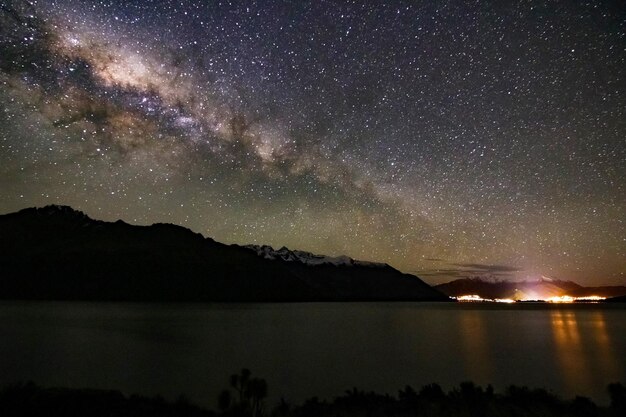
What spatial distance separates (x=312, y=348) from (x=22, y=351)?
2633 cm

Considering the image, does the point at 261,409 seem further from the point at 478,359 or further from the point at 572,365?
the point at 572,365

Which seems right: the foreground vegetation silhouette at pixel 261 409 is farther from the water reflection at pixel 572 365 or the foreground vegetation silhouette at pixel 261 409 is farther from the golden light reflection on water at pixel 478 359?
the water reflection at pixel 572 365

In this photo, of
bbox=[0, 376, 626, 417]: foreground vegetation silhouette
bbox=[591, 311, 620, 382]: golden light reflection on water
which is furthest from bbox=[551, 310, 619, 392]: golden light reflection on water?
bbox=[0, 376, 626, 417]: foreground vegetation silhouette

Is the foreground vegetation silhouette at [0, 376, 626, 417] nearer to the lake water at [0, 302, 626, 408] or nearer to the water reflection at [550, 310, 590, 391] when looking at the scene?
the lake water at [0, 302, 626, 408]

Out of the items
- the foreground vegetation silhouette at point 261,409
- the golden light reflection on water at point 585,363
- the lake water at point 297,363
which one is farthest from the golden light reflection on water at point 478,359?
the foreground vegetation silhouette at point 261,409

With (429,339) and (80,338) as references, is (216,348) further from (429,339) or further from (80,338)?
(429,339)

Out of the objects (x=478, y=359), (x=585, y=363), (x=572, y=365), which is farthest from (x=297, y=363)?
(x=585, y=363)

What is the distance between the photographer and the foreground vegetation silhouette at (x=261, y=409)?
12.4 metres

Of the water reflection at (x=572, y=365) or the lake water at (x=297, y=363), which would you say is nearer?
the lake water at (x=297, y=363)

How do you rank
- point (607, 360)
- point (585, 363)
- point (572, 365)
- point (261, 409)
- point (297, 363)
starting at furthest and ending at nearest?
point (607, 360), point (585, 363), point (572, 365), point (297, 363), point (261, 409)

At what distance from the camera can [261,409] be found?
1470 centimetres

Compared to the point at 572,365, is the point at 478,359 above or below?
above

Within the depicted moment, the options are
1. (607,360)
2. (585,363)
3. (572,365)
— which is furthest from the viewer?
(607,360)

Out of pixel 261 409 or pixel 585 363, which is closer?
pixel 261 409
